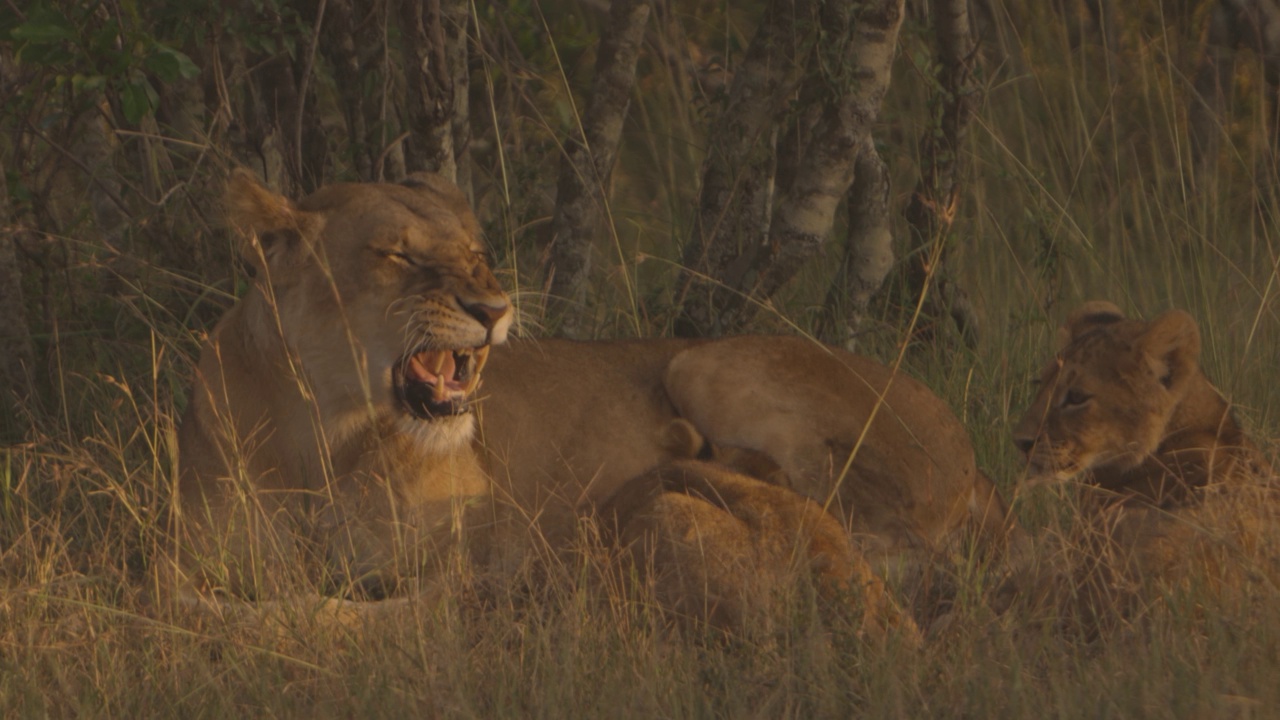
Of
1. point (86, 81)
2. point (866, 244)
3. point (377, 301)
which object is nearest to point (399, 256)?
point (377, 301)

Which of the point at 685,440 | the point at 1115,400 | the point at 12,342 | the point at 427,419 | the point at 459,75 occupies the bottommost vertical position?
the point at 12,342

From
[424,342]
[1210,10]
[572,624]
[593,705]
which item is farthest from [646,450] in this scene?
[1210,10]

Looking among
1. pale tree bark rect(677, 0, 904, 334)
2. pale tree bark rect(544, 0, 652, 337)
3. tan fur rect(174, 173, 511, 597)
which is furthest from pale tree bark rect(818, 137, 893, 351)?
tan fur rect(174, 173, 511, 597)

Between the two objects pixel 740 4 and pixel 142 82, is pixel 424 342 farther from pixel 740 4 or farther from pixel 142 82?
pixel 740 4

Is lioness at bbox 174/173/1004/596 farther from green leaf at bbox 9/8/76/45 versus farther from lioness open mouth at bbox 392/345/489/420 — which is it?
green leaf at bbox 9/8/76/45

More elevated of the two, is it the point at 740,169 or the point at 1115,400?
the point at 1115,400

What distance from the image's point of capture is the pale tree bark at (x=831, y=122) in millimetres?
5414

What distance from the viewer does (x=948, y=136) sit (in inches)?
240

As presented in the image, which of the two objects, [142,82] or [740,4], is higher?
[142,82]

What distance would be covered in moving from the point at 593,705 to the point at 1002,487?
2266 mm

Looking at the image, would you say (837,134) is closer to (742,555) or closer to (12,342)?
(742,555)

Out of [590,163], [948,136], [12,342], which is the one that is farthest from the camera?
[590,163]

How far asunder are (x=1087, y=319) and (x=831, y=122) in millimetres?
1175

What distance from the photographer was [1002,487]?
5.13 metres
